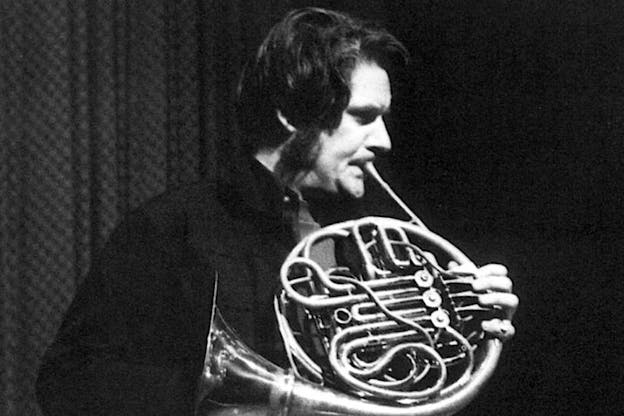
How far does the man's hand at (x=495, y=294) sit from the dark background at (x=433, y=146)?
256 millimetres

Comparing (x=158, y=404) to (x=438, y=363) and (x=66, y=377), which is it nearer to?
(x=66, y=377)

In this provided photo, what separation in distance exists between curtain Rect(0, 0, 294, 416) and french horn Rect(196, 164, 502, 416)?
26cm

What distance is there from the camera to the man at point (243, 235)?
1103 millimetres

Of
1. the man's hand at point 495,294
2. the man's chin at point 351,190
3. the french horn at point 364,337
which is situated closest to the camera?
the french horn at point 364,337

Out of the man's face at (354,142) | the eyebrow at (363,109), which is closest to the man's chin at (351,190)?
the man's face at (354,142)

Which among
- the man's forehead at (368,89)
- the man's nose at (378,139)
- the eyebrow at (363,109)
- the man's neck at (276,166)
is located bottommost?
the man's neck at (276,166)

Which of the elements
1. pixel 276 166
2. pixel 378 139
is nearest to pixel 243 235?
pixel 276 166

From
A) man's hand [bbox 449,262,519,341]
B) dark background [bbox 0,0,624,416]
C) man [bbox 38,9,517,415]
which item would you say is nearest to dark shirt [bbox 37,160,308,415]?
man [bbox 38,9,517,415]

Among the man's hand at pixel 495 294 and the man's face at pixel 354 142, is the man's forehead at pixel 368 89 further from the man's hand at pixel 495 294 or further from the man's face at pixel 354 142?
the man's hand at pixel 495 294

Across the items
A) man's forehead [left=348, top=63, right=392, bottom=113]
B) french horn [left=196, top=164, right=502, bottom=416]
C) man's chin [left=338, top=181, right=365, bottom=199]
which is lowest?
french horn [left=196, top=164, right=502, bottom=416]

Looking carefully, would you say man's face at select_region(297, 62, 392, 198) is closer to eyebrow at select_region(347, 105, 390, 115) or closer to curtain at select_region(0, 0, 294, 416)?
eyebrow at select_region(347, 105, 390, 115)

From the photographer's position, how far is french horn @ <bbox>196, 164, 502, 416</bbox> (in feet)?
3.48

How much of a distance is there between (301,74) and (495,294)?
1.35ft

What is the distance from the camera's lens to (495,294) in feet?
3.82
